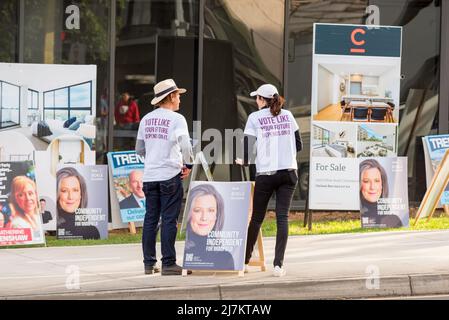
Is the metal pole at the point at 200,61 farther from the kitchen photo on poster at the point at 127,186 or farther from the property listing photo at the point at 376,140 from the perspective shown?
the property listing photo at the point at 376,140

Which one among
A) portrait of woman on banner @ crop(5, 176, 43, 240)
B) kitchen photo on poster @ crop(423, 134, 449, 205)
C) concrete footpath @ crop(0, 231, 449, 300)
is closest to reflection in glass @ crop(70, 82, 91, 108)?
portrait of woman on banner @ crop(5, 176, 43, 240)

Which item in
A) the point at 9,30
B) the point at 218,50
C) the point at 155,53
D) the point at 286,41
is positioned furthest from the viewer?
the point at 286,41

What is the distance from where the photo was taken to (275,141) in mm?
10023

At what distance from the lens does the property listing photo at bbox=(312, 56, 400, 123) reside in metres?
14.4

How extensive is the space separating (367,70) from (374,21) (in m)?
1.94

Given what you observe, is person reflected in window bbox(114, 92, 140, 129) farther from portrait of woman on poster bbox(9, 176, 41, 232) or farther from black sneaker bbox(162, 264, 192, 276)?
black sneaker bbox(162, 264, 192, 276)

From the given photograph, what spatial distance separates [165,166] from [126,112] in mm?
5586

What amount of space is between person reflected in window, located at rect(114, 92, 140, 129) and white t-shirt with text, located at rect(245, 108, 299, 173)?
5519 mm

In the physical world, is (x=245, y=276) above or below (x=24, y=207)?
below

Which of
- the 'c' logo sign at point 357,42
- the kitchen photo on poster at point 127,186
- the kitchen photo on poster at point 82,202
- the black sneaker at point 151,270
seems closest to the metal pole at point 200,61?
the kitchen photo on poster at point 127,186

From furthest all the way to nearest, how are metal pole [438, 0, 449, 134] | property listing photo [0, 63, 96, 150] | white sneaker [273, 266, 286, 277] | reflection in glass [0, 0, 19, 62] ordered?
metal pole [438, 0, 449, 134], reflection in glass [0, 0, 19, 62], property listing photo [0, 63, 96, 150], white sneaker [273, 266, 286, 277]

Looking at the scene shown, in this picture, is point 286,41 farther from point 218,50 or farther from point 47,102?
point 47,102

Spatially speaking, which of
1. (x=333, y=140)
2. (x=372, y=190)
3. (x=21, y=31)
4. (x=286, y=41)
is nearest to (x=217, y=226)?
(x=372, y=190)

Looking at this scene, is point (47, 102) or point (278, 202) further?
point (47, 102)
